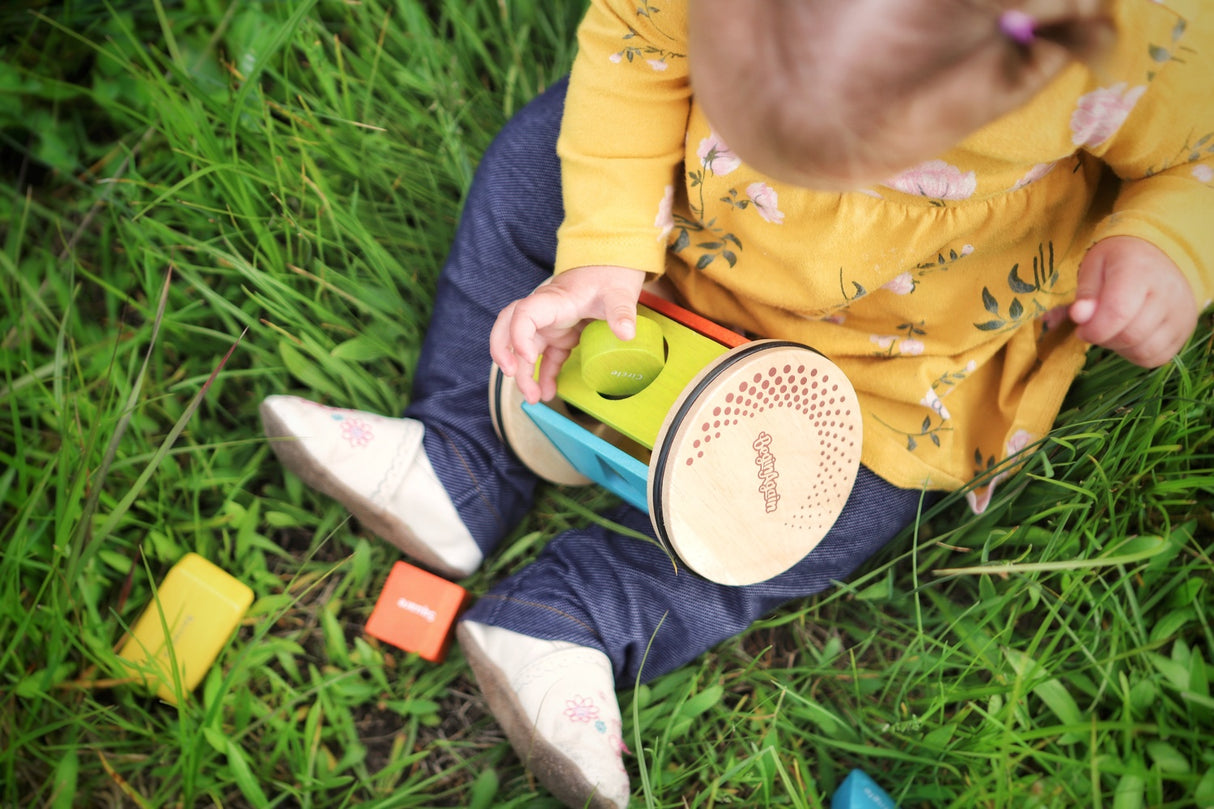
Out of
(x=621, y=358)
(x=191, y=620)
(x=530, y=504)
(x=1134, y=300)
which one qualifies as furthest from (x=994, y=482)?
(x=191, y=620)

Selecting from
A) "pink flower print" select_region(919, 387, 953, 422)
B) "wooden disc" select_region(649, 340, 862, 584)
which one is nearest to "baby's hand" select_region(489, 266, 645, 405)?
"wooden disc" select_region(649, 340, 862, 584)

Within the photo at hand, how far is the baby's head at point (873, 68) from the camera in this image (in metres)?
0.43

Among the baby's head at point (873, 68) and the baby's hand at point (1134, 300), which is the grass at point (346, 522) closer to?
the baby's hand at point (1134, 300)

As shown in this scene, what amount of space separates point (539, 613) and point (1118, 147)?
0.74m

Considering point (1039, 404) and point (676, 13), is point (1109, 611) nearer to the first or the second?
point (1039, 404)

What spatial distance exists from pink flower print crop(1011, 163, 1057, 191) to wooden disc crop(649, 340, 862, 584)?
231 mm

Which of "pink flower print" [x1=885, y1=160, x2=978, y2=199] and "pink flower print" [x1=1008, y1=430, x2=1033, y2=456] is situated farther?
"pink flower print" [x1=1008, y1=430, x2=1033, y2=456]

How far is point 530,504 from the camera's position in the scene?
3.68 ft

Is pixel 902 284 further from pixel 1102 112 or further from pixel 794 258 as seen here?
pixel 1102 112

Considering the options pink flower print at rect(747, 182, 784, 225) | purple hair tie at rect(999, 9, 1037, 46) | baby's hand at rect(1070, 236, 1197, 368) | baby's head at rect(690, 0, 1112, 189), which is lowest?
baby's hand at rect(1070, 236, 1197, 368)

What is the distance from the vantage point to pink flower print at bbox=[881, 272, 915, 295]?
0.82 meters

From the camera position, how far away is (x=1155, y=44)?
1.97ft

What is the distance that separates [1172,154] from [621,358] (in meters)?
0.49

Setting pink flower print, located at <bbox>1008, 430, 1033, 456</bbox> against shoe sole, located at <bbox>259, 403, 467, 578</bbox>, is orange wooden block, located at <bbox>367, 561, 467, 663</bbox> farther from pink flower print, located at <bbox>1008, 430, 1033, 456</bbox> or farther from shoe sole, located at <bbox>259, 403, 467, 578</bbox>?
pink flower print, located at <bbox>1008, 430, 1033, 456</bbox>
